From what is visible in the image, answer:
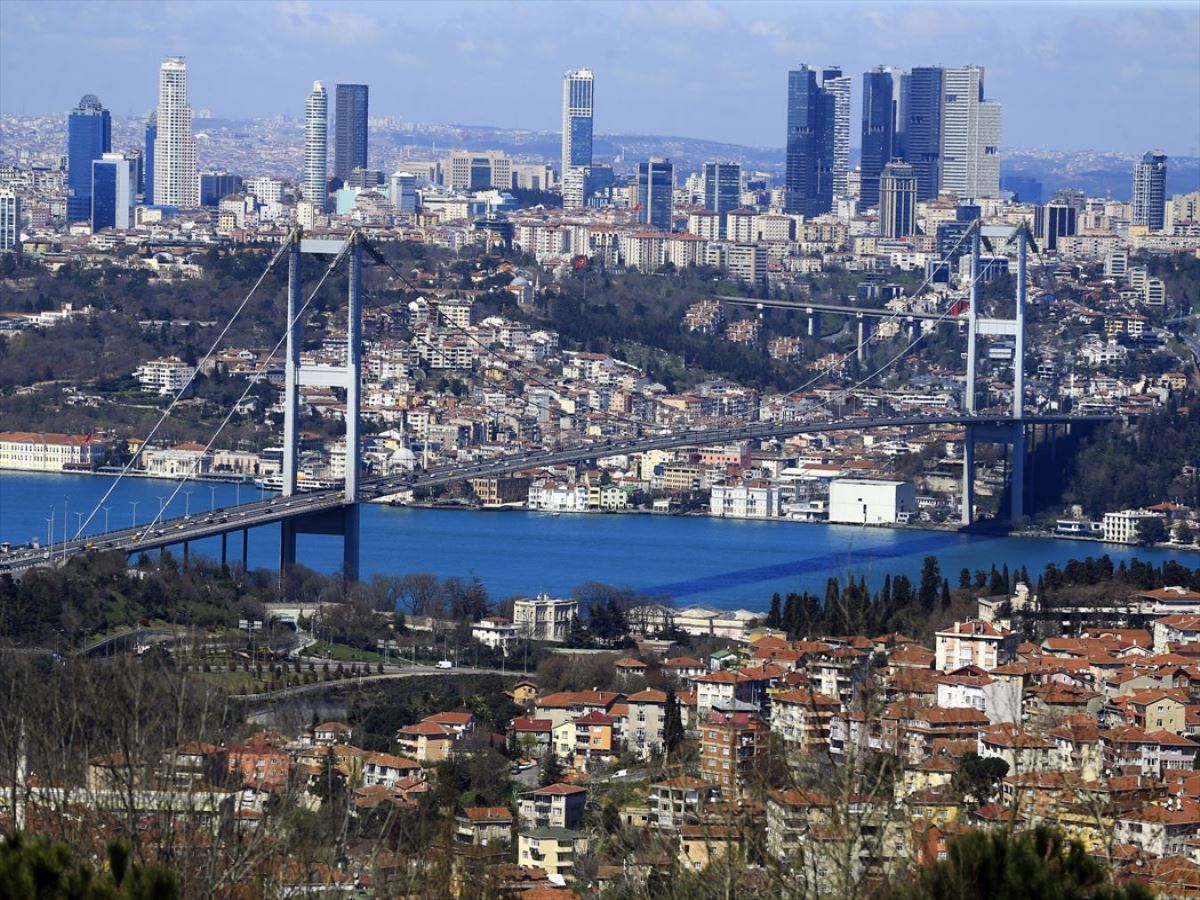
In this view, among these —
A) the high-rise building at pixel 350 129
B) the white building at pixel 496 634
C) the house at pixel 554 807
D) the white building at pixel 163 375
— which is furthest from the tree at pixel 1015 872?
the high-rise building at pixel 350 129

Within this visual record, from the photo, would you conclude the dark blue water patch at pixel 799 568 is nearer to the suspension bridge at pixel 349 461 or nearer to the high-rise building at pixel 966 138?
the suspension bridge at pixel 349 461

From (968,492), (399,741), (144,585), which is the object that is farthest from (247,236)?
(399,741)

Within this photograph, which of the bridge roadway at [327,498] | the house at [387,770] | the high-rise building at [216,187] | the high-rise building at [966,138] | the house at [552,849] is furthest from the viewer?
the high-rise building at [966,138]

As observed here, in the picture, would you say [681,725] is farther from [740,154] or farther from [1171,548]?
[740,154]

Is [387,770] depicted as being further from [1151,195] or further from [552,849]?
[1151,195]

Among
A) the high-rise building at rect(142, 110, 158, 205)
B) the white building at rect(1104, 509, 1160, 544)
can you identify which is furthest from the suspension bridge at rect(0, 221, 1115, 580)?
the high-rise building at rect(142, 110, 158, 205)

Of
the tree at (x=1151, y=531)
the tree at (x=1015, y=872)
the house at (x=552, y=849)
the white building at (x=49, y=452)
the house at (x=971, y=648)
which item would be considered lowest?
the tree at (x=1151, y=531)
